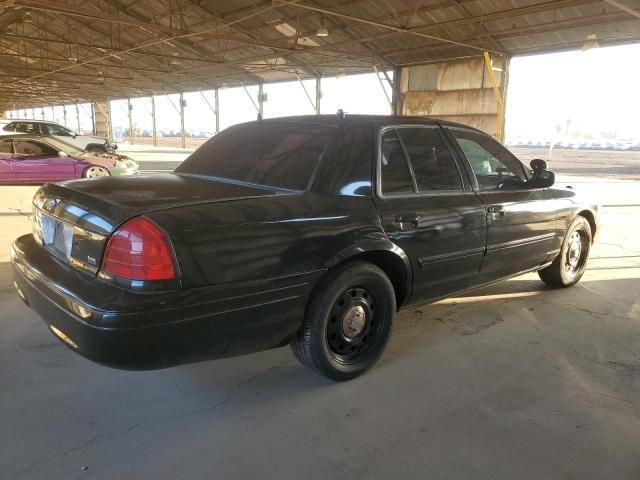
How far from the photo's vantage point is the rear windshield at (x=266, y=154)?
2922 mm

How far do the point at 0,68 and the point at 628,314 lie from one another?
31728 mm

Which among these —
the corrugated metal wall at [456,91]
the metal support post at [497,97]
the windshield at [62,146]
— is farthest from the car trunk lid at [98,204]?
the corrugated metal wall at [456,91]

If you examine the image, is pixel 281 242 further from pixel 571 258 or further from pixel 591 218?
pixel 591 218

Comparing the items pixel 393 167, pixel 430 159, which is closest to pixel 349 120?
pixel 393 167

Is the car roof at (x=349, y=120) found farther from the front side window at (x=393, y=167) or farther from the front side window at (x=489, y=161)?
the front side window at (x=489, y=161)

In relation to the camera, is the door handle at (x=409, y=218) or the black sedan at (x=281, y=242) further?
the door handle at (x=409, y=218)

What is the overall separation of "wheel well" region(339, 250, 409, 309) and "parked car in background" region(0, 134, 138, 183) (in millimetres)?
9507

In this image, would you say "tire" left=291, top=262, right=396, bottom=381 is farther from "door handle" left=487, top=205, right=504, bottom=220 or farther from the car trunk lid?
"door handle" left=487, top=205, right=504, bottom=220

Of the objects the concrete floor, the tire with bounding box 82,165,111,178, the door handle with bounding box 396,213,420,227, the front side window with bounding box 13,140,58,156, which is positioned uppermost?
the front side window with bounding box 13,140,58,156

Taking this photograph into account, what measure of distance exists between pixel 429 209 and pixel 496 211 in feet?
2.57

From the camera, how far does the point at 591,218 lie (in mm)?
5004

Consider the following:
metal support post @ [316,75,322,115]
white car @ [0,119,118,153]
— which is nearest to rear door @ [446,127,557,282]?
white car @ [0,119,118,153]

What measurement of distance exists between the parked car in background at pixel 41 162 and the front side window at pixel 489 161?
9.28 meters

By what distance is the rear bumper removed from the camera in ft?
7.04
